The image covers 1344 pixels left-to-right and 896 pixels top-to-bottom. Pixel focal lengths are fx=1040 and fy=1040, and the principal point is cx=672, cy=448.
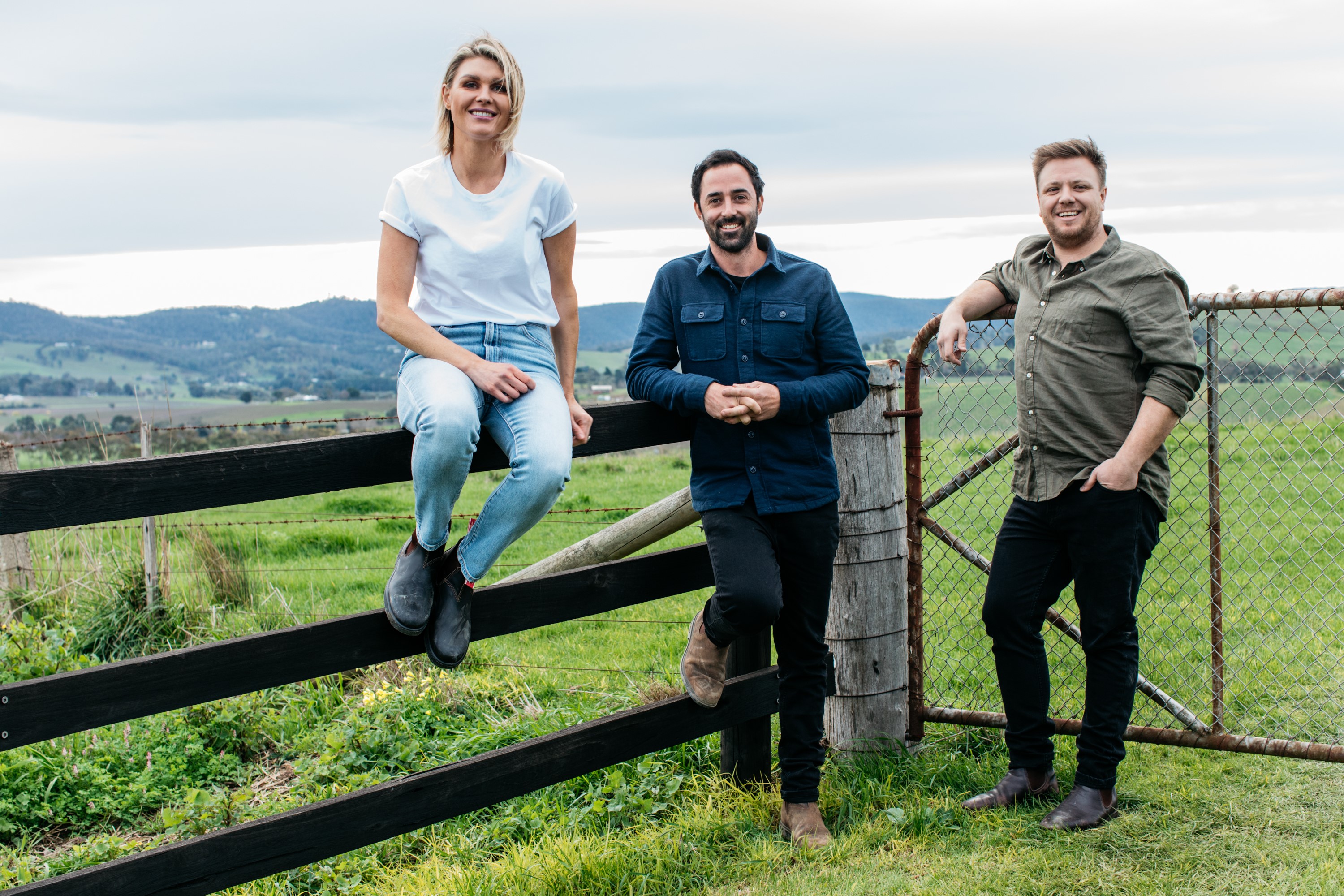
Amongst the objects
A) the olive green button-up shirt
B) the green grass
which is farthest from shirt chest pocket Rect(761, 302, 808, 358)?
the green grass

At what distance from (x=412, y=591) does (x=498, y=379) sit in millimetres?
651

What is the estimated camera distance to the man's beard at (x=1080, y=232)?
3.56 m

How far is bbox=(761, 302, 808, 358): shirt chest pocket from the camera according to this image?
3.51 metres

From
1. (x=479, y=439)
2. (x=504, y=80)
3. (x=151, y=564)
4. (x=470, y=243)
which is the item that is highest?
(x=504, y=80)

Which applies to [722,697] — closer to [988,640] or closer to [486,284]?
[486,284]

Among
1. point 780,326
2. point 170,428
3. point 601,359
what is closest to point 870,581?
point 780,326

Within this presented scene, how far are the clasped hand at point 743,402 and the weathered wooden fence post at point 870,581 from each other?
73 cm

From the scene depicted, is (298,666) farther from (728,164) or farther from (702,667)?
(728,164)

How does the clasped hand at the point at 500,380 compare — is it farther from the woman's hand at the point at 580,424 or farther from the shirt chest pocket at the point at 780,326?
the shirt chest pocket at the point at 780,326

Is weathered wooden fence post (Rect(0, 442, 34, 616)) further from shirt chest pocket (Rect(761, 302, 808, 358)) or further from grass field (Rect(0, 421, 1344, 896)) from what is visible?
shirt chest pocket (Rect(761, 302, 808, 358))

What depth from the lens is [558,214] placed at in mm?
3307

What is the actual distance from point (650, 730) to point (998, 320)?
210 centimetres

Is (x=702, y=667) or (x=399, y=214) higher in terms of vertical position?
(x=399, y=214)

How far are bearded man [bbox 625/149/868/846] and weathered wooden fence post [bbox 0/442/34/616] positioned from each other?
5747mm
